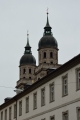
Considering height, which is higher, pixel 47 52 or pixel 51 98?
pixel 47 52

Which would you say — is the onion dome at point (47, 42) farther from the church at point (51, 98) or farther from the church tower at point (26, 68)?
the church at point (51, 98)

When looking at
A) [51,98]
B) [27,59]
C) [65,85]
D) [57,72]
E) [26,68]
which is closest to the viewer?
[65,85]

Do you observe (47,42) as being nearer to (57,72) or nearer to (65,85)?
(57,72)

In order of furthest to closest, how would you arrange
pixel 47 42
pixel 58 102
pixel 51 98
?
pixel 47 42
pixel 51 98
pixel 58 102

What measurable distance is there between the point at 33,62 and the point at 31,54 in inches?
122

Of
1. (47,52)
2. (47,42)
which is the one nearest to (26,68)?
(47,52)

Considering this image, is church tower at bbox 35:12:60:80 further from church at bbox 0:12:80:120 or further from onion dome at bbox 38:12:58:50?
church at bbox 0:12:80:120

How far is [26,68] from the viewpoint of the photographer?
508 ft

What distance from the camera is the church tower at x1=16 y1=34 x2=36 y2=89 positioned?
15188 cm

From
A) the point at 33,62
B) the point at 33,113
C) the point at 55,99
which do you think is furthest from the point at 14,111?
the point at 33,62

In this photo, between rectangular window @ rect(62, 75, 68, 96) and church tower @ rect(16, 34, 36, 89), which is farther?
church tower @ rect(16, 34, 36, 89)

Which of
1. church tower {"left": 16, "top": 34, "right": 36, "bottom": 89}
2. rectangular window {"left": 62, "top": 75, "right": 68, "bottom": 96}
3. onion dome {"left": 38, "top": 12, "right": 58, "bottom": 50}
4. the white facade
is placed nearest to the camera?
the white facade

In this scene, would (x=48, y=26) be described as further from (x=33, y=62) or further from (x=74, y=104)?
(x=74, y=104)

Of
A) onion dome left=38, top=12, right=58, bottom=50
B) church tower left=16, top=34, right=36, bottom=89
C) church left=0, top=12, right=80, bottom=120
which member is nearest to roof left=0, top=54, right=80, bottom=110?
church left=0, top=12, right=80, bottom=120
